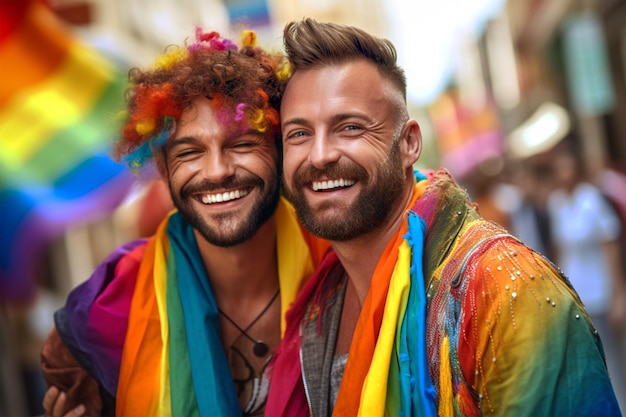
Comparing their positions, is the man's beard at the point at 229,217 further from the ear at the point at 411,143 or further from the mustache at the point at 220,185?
the ear at the point at 411,143

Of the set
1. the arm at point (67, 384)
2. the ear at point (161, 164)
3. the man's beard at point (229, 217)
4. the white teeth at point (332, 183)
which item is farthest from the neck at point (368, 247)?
the arm at point (67, 384)

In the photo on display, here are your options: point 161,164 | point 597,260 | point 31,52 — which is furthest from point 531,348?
point 597,260

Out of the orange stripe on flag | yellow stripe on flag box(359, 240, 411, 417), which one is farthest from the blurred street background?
yellow stripe on flag box(359, 240, 411, 417)

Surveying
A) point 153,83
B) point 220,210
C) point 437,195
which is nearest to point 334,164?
point 437,195

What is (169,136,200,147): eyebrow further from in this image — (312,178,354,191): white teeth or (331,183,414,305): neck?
(331,183,414,305): neck

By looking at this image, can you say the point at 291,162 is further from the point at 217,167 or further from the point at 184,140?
the point at 184,140

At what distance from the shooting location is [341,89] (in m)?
2.87

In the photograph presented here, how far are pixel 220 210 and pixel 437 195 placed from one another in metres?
0.95

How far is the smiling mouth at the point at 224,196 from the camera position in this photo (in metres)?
3.20

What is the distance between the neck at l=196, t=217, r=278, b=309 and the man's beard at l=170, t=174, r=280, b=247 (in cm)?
22

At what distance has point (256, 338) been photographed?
3480mm

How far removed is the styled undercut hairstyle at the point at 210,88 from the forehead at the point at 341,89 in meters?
0.29

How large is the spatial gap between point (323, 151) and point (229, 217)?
637mm

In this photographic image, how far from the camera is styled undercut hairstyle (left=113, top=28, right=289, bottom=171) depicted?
320 cm
